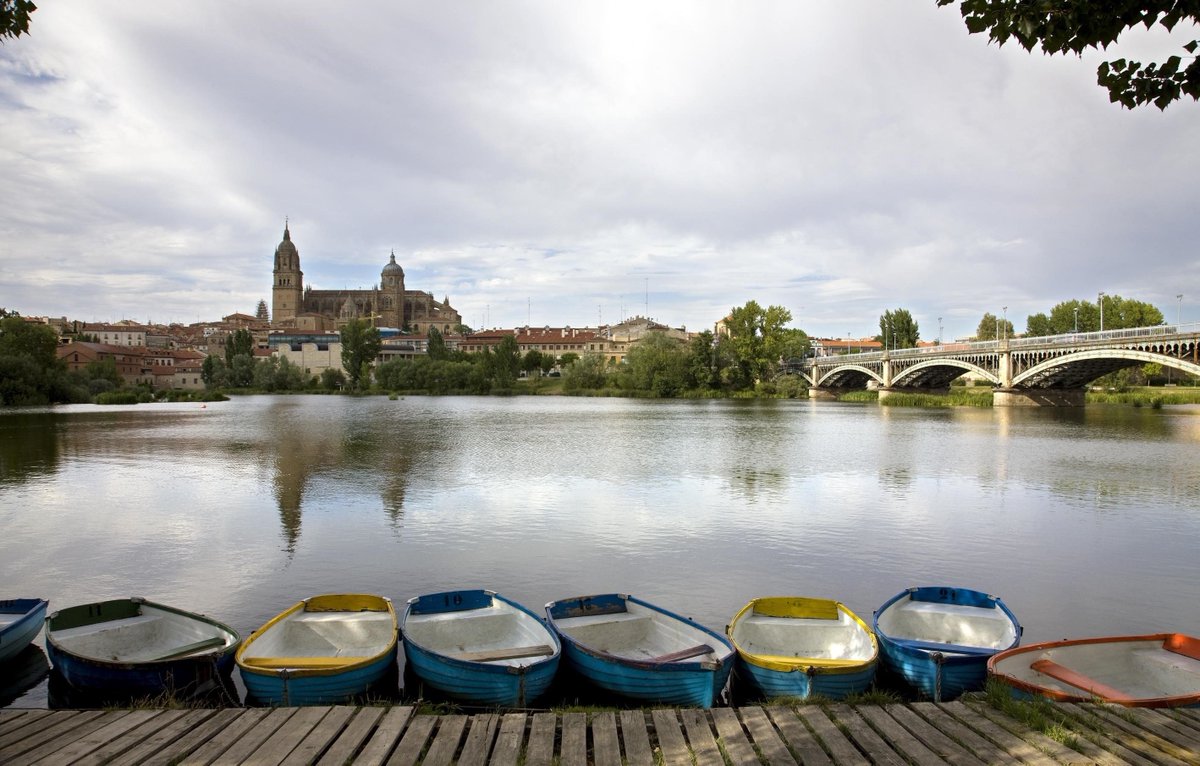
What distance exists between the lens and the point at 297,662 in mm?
8047

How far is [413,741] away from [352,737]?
492 millimetres

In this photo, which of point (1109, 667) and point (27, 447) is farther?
point (27, 447)

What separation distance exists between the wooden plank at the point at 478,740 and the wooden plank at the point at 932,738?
3418 mm

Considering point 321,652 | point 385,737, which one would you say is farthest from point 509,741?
point 321,652

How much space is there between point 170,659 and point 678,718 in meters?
5.62

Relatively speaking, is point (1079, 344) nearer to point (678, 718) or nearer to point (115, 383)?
point (678, 718)

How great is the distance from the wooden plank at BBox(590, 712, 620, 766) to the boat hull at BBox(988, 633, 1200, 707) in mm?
3954

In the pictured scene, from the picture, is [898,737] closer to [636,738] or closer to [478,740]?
[636,738]

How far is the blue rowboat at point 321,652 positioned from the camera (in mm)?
7582

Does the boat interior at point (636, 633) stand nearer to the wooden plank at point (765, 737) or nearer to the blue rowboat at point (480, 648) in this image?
the blue rowboat at point (480, 648)

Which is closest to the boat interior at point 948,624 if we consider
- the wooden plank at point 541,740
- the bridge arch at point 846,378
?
the wooden plank at point 541,740

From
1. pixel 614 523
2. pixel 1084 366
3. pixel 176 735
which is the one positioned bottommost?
pixel 614 523

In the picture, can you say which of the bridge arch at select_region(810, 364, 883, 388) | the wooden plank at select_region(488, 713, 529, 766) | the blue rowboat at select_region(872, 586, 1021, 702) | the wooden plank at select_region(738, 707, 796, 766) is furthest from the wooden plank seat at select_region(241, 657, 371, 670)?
the bridge arch at select_region(810, 364, 883, 388)

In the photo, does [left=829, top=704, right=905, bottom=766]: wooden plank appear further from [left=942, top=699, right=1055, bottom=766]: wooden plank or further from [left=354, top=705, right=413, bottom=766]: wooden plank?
[left=354, top=705, right=413, bottom=766]: wooden plank
